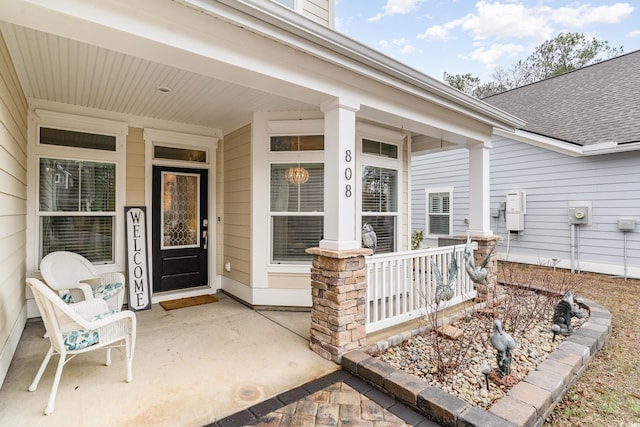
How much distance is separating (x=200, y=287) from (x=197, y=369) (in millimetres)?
2537

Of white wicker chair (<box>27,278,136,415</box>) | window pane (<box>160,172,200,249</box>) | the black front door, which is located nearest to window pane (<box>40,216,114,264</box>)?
the black front door

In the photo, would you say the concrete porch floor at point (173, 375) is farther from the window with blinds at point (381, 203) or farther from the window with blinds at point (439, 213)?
the window with blinds at point (439, 213)

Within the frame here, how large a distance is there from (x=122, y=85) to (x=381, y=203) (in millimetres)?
3713

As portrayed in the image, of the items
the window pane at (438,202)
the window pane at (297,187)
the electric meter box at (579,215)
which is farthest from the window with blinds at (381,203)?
the window pane at (438,202)

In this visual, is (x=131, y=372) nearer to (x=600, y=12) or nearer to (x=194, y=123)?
(x=194, y=123)

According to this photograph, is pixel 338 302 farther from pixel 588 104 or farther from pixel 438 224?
pixel 588 104

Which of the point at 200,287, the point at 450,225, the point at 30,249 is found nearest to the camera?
the point at 30,249

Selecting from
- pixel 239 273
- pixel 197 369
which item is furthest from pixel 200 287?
pixel 197 369

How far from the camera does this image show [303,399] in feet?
7.43

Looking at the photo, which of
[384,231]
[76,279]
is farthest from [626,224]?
[76,279]

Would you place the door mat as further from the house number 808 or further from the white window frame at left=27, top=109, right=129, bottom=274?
the house number 808

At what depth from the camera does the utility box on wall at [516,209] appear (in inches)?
297

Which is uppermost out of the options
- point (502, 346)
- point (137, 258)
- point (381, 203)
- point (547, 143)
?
point (547, 143)

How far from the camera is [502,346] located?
2361mm
